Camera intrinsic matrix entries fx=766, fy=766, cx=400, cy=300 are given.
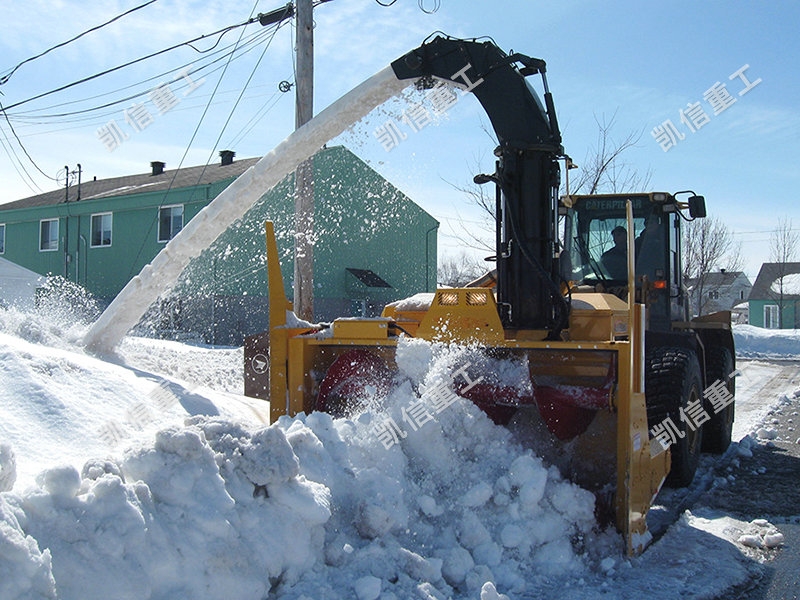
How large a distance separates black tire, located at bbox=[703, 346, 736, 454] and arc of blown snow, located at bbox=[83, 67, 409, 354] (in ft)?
14.7

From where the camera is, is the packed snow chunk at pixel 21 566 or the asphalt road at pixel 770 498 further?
the asphalt road at pixel 770 498

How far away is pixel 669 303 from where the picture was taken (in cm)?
743

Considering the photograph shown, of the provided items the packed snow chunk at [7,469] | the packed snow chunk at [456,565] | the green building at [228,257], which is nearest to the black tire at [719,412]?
the packed snow chunk at [456,565]

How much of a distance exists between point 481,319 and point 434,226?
75.2ft

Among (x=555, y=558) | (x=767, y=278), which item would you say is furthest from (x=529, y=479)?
(x=767, y=278)

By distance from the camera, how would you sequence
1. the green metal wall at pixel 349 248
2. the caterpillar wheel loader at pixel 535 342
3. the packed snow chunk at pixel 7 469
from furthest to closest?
the green metal wall at pixel 349 248 → the caterpillar wheel loader at pixel 535 342 → the packed snow chunk at pixel 7 469

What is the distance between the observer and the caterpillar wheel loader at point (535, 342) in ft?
15.5

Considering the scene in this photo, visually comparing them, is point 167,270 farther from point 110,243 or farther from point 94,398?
point 110,243

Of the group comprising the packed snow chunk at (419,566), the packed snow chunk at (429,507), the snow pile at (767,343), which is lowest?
the snow pile at (767,343)

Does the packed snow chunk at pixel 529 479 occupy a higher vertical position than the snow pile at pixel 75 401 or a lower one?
lower

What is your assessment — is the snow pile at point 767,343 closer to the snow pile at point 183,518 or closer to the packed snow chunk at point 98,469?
the snow pile at point 183,518

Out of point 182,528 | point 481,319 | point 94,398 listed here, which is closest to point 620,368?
point 481,319

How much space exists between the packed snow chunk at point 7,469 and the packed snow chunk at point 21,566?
421 mm

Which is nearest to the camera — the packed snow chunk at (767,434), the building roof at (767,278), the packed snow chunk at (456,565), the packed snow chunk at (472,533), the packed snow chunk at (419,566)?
the packed snow chunk at (419,566)
